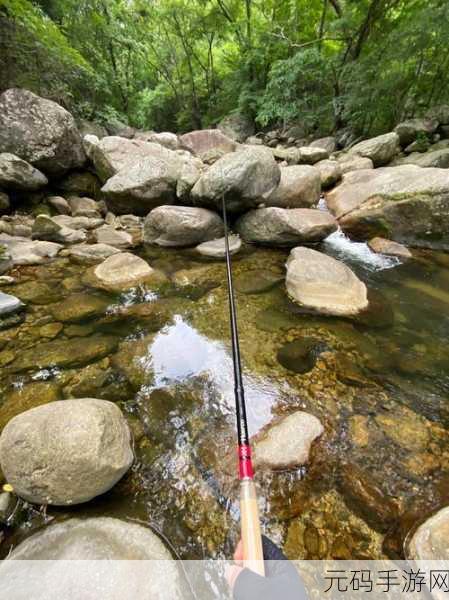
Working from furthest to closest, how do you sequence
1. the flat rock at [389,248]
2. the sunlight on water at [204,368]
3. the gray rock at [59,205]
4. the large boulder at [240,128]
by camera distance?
the large boulder at [240,128] → the gray rock at [59,205] → the flat rock at [389,248] → the sunlight on water at [204,368]

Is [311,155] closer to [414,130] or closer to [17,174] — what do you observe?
[414,130]

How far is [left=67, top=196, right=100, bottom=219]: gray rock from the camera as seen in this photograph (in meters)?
6.53

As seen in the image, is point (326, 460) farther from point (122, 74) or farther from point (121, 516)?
point (122, 74)

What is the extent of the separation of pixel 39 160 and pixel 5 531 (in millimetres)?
7136

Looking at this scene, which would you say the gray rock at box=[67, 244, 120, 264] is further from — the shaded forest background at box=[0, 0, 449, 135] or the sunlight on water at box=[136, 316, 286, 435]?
the shaded forest background at box=[0, 0, 449, 135]

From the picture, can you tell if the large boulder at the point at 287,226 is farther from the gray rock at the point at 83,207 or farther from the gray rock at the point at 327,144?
the gray rock at the point at 327,144

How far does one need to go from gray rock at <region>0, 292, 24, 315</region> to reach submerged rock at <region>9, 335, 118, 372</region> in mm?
792

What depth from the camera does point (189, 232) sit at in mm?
4922

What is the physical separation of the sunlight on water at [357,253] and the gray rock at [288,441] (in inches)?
126

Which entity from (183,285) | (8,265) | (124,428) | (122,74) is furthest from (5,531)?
(122,74)

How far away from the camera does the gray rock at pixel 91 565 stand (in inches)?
46.2

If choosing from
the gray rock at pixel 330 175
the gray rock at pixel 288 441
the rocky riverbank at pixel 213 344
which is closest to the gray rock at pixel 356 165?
the gray rock at pixel 330 175

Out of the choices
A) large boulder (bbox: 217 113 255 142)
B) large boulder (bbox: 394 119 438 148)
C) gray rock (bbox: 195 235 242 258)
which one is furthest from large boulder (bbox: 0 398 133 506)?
large boulder (bbox: 217 113 255 142)

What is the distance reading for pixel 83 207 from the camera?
677 cm
